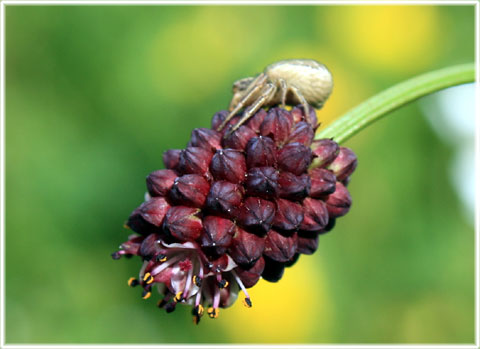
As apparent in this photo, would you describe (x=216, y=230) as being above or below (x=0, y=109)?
above

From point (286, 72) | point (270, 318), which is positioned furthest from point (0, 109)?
point (286, 72)

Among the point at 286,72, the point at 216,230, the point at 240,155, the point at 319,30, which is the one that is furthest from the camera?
the point at 319,30

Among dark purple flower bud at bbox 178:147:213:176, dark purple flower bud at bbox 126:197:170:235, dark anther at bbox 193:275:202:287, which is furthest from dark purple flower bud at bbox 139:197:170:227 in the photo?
dark anther at bbox 193:275:202:287

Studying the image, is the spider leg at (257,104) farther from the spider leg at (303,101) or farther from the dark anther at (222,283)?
the dark anther at (222,283)

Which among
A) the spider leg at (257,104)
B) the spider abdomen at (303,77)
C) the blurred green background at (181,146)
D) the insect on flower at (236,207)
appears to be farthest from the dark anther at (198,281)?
the blurred green background at (181,146)

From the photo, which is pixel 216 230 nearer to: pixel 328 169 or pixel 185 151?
pixel 185 151

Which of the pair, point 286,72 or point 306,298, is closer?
point 286,72

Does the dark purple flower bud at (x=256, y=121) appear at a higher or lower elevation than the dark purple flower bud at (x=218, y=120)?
higher
